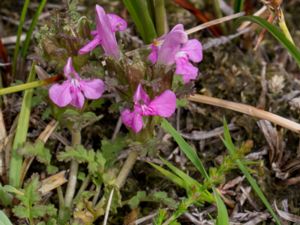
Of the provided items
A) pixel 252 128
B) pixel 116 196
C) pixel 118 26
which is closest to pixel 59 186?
pixel 116 196

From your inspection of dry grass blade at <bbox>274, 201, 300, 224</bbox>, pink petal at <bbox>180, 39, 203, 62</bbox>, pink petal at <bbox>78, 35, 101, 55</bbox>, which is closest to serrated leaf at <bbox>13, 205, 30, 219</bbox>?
pink petal at <bbox>78, 35, 101, 55</bbox>

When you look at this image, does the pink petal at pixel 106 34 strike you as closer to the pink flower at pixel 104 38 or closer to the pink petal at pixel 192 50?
the pink flower at pixel 104 38

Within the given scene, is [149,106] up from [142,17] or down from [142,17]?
down

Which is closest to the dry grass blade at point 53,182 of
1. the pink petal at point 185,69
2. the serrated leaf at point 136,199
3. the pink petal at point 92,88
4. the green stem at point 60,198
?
the green stem at point 60,198

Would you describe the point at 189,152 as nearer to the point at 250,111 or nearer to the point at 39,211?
the point at 250,111

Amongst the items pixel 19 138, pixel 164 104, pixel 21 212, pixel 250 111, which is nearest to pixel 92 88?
pixel 164 104

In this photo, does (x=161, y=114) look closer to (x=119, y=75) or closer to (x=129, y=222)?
(x=119, y=75)

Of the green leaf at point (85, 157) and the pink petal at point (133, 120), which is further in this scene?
the green leaf at point (85, 157)
